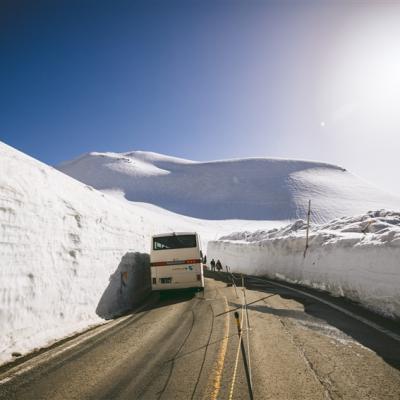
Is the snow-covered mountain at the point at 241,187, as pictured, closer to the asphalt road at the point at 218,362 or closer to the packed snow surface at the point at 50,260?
the packed snow surface at the point at 50,260

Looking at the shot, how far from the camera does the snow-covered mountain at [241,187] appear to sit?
12138 cm

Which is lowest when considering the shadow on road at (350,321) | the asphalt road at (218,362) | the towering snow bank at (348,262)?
the shadow on road at (350,321)

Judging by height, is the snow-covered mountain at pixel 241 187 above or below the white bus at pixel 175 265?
above

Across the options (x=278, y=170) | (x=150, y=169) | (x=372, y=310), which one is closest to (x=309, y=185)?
(x=278, y=170)

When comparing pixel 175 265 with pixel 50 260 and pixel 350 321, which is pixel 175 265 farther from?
pixel 350 321

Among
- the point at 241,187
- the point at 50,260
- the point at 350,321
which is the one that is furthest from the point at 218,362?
the point at 241,187

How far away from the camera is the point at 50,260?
8.41 meters

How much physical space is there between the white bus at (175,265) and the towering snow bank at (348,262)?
18.9 ft

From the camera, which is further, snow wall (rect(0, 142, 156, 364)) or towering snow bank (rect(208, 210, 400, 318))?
towering snow bank (rect(208, 210, 400, 318))

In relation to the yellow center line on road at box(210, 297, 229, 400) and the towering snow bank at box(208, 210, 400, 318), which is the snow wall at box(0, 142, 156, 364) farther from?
the towering snow bank at box(208, 210, 400, 318)

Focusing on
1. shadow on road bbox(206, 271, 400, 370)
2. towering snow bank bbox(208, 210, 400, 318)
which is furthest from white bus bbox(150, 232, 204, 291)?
towering snow bank bbox(208, 210, 400, 318)

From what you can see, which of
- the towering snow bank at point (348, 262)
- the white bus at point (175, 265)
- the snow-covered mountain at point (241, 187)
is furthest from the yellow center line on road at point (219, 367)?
the snow-covered mountain at point (241, 187)

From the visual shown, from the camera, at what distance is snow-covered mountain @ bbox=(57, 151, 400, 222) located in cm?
12138

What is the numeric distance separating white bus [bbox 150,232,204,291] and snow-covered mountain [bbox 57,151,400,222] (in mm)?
100512
